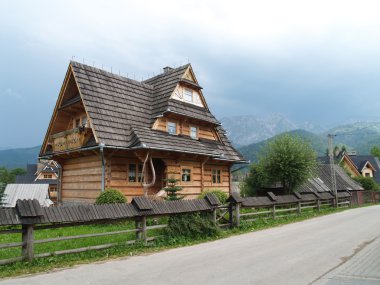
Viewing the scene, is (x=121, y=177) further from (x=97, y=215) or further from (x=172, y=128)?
(x=97, y=215)

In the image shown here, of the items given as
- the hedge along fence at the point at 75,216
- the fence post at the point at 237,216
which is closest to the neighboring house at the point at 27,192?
the fence post at the point at 237,216

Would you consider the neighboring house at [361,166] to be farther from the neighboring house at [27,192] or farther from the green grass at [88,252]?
the green grass at [88,252]

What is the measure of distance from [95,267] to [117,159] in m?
10.8

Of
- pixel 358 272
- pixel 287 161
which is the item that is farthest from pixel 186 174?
pixel 358 272

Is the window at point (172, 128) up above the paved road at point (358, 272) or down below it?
above

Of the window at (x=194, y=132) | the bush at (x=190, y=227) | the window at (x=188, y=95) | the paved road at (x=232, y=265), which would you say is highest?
the window at (x=188, y=95)

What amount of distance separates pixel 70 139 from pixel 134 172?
4247 mm

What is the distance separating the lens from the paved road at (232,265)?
22.9 ft

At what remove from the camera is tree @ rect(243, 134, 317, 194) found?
2566 centimetres

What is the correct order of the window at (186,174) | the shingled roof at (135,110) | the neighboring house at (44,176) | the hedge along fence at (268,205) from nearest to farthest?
1. the hedge along fence at (268,205)
2. the shingled roof at (135,110)
3. the window at (186,174)
4. the neighboring house at (44,176)

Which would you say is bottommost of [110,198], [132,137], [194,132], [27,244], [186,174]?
[27,244]

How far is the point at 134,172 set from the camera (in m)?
19.6

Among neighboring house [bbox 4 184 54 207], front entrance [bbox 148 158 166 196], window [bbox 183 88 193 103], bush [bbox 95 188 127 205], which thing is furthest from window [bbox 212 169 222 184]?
neighboring house [bbox 4 184 54 207]

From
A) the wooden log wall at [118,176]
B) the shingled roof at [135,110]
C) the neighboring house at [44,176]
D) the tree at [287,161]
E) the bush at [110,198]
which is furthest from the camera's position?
the neighboring house at [44,176]
